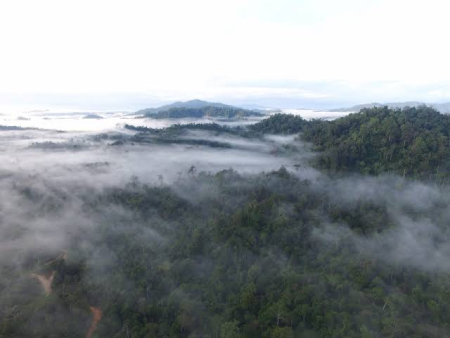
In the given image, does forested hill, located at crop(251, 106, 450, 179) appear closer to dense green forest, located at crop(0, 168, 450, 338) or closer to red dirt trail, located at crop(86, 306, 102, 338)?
dense green forest, located at crop(0, 168, 450, 338)

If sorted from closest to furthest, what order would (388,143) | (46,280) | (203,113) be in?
(46,280)
(388,143)
(203,113)

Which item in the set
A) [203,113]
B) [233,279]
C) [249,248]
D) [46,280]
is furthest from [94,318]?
[203,113]

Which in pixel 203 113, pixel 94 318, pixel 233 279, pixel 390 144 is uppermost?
pixel 390 144

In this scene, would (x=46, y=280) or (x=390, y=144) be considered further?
(x=390, y=144)

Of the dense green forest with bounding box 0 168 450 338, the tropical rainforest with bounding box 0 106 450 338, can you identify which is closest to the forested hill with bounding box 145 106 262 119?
the tropical rainforest with bounding box 0 106 450 338

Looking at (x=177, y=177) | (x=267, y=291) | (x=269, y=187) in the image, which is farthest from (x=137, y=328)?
(x=177, y=177)

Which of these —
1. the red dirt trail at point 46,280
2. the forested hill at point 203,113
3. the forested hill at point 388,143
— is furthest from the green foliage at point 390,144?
the forested hill at point 203,113

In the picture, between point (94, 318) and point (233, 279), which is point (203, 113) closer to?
point (233, 279)

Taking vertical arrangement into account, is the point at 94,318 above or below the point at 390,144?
below
